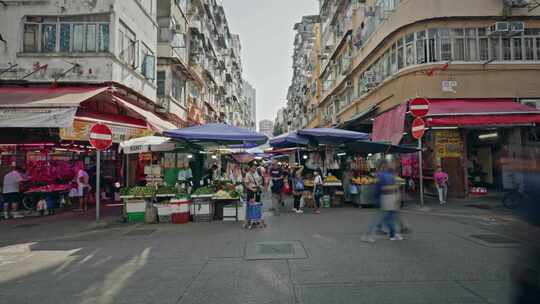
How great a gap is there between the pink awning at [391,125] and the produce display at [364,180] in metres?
2.65

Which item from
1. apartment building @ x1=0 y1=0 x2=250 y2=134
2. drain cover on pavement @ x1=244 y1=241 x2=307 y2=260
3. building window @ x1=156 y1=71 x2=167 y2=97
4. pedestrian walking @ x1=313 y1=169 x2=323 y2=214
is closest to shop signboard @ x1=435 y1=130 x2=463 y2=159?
pedestrian walking @ x1=313 y1=169 x2=323 y2=214

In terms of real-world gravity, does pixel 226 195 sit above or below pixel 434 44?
below

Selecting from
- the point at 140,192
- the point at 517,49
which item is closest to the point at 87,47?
the point at 140,192

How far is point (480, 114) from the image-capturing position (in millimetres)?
13516

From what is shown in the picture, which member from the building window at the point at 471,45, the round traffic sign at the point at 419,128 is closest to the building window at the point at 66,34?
the round traffic sign at the point at 419,128

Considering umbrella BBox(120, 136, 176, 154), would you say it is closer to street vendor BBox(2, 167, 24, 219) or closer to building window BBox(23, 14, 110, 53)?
street vendor BBox(2, 167, 24, 219)

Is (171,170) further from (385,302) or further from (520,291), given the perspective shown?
(520,291)

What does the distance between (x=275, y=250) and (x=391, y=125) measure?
12336mm

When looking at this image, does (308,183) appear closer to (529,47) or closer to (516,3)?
(529,47)

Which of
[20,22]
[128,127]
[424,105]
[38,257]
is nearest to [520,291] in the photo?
[38,257]

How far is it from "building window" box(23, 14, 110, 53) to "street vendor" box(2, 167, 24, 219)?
5.94 m

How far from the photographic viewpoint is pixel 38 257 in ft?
20.8

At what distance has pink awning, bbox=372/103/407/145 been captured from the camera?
49.7ft

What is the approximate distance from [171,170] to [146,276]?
29.7ft
